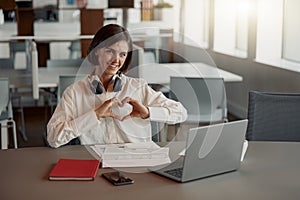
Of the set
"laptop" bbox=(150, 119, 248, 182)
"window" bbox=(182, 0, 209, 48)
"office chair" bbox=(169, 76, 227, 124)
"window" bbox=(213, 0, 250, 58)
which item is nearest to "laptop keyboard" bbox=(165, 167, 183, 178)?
"laptop" bbox=(150, 119, 248, 182)

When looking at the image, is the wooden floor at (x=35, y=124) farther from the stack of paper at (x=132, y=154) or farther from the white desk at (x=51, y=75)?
the stack of paper at (x=132, y=154)

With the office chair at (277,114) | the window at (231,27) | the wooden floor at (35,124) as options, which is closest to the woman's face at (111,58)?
the office chair at (277,114)

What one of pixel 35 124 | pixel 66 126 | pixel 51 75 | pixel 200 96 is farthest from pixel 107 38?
pixel 35 124

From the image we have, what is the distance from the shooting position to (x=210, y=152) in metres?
1.65

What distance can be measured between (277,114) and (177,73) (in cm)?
232

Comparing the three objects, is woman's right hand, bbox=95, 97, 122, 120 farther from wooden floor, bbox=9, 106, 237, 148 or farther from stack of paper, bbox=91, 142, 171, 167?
wooden floor, bbox=9, 106, 237, 148

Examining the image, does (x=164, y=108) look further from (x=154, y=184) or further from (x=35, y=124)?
(x=35, y=124)

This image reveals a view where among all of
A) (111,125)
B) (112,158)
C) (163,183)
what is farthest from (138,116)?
(163,183)

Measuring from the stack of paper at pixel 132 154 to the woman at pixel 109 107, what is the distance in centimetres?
10

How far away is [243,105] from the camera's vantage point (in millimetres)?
6051

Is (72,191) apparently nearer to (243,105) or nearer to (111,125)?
(111,125)

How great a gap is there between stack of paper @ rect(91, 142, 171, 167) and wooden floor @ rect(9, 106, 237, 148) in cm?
292

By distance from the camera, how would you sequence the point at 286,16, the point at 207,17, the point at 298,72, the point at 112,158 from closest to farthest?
the point at 112,158 → the point at 298,72 → the point at 286,16 → the point at 207,17

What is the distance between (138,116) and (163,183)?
535 millimetres
